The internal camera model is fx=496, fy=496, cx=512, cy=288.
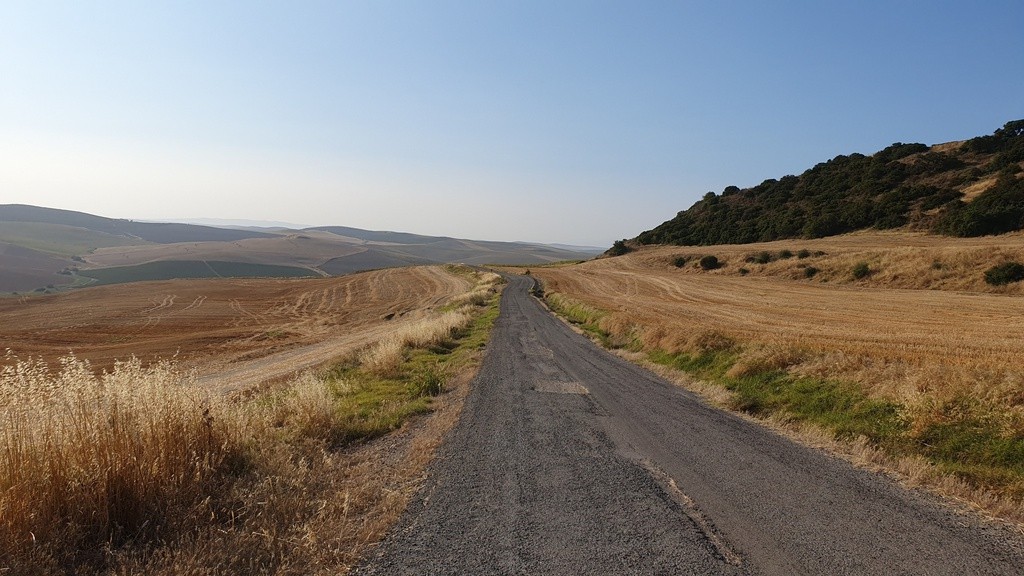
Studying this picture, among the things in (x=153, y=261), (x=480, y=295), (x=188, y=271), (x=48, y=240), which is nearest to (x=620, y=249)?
(x=480, y=295)

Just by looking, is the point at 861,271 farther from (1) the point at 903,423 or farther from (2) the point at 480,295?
(1) the point at 903,423

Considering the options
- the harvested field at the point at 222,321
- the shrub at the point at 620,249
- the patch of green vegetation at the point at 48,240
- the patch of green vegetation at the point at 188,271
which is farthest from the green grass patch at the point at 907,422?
the patch of green vegetation at the point at 48,240

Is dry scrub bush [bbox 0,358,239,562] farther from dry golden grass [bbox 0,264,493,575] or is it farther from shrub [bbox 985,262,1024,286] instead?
shrub [bbox 985,262,1024,286]

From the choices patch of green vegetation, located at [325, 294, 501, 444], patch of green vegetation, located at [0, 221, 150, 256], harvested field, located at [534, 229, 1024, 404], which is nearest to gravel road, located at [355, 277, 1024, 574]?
patch of green vegetation, located at [325, 294, 501, 444]

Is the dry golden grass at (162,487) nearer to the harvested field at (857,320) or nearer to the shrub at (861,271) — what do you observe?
the harvested field at (857,320)

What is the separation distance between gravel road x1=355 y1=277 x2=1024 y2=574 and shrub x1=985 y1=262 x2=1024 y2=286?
30.9m

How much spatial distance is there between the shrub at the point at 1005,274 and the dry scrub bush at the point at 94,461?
39736 mm

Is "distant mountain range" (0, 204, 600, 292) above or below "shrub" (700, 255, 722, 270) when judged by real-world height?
below

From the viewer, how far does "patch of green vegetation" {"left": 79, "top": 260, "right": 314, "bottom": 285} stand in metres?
113

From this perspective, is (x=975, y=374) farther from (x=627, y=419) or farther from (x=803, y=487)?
(x=627, y=419)

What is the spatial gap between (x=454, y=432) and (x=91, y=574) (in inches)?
216

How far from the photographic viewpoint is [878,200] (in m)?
64.5

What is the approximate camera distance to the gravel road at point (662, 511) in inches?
181

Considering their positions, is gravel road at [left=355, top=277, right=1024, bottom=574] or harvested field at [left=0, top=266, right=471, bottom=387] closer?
gravel road at [left=355, top=277, right=1024, bottom=574]
